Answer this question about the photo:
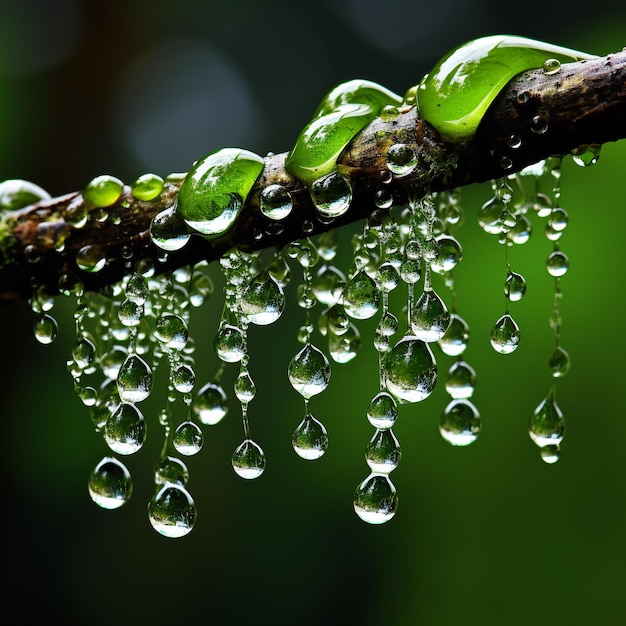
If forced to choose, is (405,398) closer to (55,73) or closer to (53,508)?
(53,508)

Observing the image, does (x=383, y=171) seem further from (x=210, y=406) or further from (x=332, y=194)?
(x=210, y=406)

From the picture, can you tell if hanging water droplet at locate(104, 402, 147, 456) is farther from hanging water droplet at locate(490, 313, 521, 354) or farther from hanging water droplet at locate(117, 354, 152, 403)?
hanging water droplet at locate(490, 313, 521, 354)

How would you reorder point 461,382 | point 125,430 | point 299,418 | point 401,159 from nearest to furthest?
point 401,159
point 125,430
point 461,382
point 299,418

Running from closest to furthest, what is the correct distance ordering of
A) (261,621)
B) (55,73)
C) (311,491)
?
(311,491)
(261,621)
(55,73)

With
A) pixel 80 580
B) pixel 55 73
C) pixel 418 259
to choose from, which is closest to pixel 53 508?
pixel 80 580

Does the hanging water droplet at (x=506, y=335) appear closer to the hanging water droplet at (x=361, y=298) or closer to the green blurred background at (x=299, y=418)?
the hanging water droplet at (x=361, y=298)

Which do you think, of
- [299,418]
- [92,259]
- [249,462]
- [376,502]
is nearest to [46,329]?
[92,259]

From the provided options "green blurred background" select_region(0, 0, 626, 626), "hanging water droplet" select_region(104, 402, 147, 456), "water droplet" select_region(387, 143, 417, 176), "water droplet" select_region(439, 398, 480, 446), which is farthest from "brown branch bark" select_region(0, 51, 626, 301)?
"green blurred background" select_region(0, 0, 626, 626)
